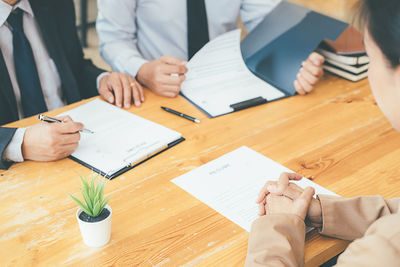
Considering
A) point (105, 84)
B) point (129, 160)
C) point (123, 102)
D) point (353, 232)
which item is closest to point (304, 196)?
point (353, 232)

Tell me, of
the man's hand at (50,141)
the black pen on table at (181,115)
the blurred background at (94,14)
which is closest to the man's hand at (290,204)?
the black pen on table at (181,115)

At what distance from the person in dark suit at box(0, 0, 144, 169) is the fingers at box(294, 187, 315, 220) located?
0.67 meters

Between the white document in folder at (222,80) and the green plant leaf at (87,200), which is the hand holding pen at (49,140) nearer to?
the green plant leaf at (87,200)

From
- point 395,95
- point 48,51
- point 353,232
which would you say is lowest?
point 353,232

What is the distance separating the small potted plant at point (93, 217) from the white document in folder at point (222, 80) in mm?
605

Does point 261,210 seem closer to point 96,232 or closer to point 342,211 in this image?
point 342,211

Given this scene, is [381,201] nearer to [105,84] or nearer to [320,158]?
[320,158]

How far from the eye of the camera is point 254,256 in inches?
31.3

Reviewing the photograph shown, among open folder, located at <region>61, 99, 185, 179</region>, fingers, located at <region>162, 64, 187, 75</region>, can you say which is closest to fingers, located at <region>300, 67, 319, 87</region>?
fingers, located at <region>162, 64, 187, 75</region>

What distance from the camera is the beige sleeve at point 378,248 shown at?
0.66 metres

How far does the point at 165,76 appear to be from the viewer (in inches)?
58.6

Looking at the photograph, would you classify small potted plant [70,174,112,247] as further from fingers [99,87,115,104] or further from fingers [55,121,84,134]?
fingers [99,87,115,104]

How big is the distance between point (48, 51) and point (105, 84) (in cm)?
33

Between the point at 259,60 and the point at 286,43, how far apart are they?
11 cm
